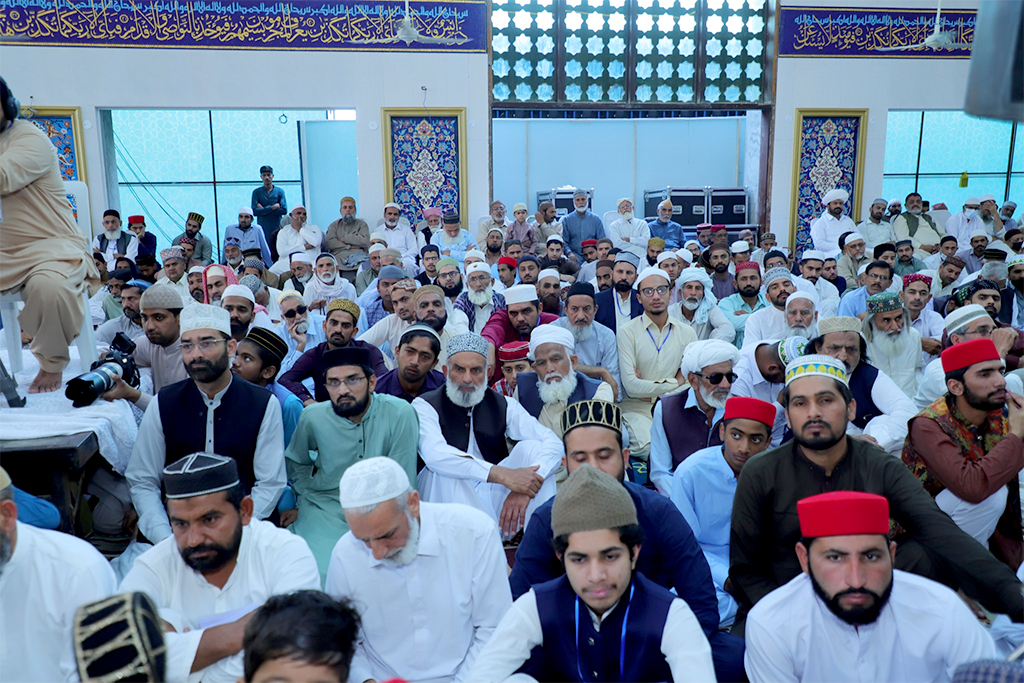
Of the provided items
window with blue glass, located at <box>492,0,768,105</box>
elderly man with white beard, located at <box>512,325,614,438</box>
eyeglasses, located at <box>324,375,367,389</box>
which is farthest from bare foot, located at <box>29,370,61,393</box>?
window with blue glass, located at <box>492,0,768,105</box>

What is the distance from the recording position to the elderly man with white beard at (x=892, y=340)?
155 inches

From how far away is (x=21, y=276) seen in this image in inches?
106

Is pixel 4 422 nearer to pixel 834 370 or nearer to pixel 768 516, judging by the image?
pixel 768 516

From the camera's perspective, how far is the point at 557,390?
11.2ft

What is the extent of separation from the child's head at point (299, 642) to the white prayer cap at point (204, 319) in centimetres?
152

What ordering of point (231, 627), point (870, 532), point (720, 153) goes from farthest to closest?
1. point (720, 153)
2. point (231, 627)
3. point (870, 532)

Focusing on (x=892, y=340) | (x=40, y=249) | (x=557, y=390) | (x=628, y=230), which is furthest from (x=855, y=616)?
(x=628, y=230)

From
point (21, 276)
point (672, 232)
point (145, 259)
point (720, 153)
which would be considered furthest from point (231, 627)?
point (720, 153)

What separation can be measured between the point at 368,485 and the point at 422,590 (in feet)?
1.14

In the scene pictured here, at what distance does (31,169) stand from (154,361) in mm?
1087

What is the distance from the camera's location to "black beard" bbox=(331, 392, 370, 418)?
2.75 metres

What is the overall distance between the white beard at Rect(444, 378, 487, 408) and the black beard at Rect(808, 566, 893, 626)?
159cm

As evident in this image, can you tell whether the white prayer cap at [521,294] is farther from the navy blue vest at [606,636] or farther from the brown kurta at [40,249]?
the navy blue vest at [606,636]

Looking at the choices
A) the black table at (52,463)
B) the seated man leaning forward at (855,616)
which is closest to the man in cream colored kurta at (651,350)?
Answer: the seated man leaning forward at (855,616)
